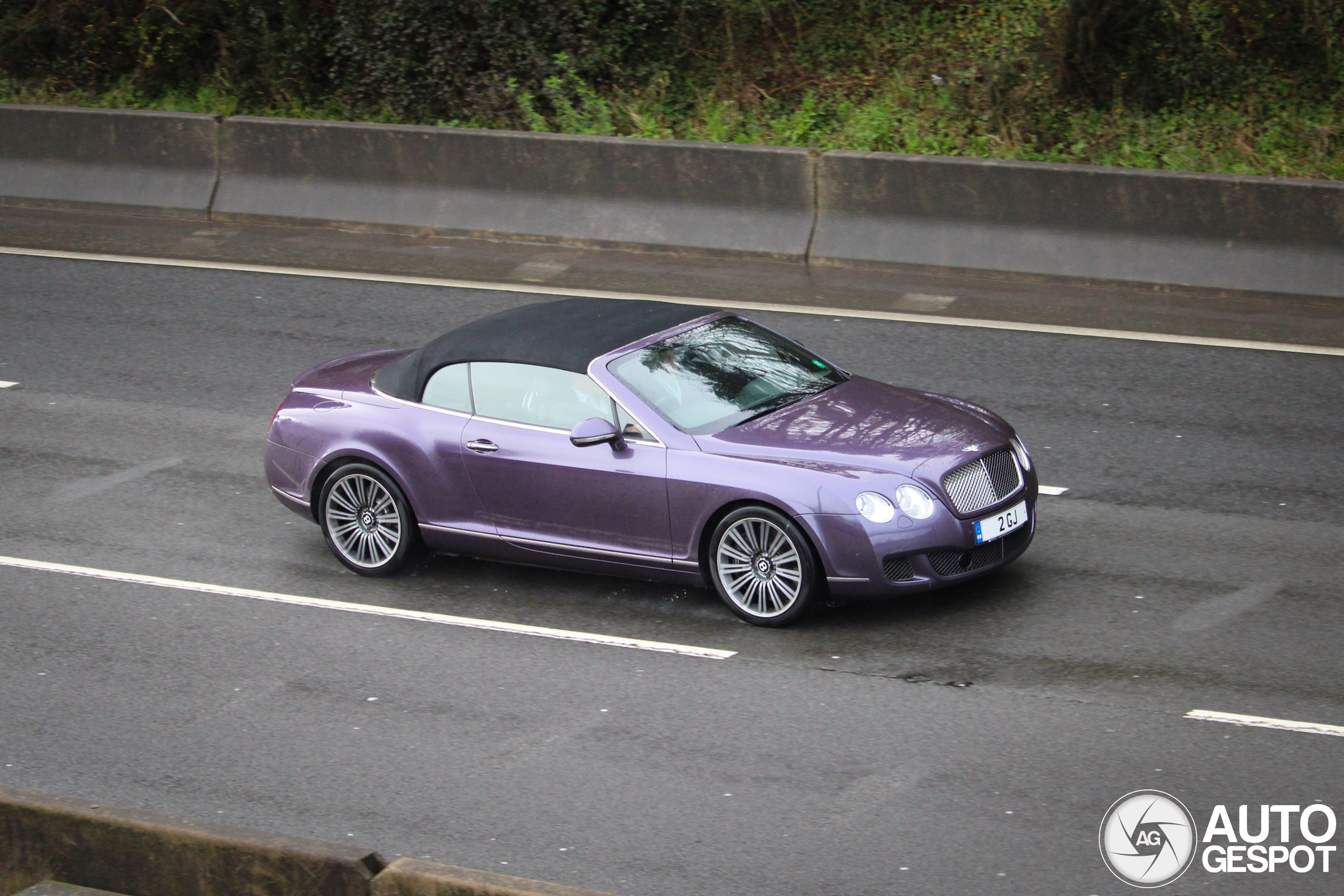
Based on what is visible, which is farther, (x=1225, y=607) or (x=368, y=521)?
(x=368, y=521)

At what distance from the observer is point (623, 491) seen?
27.7ft

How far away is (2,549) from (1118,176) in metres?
9.59

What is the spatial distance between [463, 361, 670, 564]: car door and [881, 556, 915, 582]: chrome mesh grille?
1195 mm

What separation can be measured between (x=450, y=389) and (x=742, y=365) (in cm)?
168

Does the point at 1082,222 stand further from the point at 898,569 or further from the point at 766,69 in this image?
the point at 898,569

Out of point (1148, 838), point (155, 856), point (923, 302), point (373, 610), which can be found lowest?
point (373, 610)

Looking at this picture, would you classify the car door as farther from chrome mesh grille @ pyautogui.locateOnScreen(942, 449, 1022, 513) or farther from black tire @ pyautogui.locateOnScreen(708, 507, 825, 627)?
chrome mesh grille @ pyautogui.locateOnScreen(942, 449, 1022, 513)

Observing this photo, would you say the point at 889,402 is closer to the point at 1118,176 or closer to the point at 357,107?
the point at 1118,176

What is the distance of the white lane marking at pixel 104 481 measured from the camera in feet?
34.6

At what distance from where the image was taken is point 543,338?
356 inches

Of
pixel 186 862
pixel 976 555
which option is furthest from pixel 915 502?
pixel 186 862

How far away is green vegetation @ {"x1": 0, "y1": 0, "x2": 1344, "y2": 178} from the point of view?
52.6ft

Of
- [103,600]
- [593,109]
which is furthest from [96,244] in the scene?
[103,600]

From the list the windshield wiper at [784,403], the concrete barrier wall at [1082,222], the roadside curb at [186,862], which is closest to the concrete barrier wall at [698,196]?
the concrete barrier wall at [1082,222]
